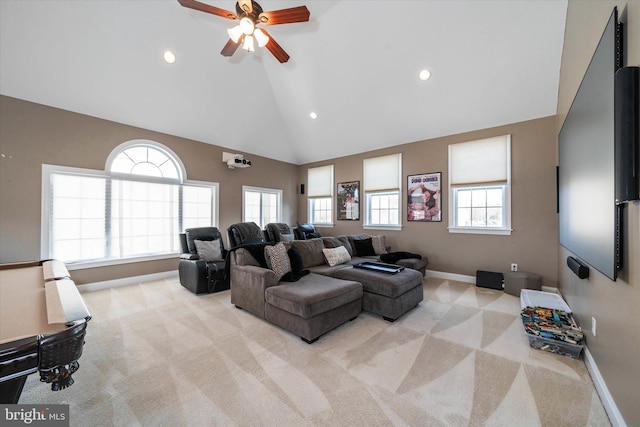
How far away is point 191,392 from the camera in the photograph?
1729mm

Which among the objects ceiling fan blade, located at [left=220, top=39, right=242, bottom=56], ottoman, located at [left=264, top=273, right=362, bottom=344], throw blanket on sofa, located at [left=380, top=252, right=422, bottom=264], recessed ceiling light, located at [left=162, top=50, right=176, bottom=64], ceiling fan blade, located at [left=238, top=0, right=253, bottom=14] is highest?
recessed ceiling light, located at [left=162, top=50, right=176, bottom=64]

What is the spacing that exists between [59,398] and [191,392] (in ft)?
2.88

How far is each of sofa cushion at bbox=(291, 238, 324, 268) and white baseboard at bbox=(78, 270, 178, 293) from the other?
297 cm

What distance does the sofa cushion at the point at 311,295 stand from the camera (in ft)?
7.74

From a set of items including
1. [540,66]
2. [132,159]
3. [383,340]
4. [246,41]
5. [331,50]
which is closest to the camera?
[383,340]

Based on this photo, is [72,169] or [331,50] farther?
[331,50]

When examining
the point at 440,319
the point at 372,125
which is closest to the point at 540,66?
the point at 372,125

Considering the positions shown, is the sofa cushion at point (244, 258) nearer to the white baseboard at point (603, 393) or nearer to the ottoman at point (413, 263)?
the ottoman at point (413, 263)

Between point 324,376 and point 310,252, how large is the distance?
2.05 meters

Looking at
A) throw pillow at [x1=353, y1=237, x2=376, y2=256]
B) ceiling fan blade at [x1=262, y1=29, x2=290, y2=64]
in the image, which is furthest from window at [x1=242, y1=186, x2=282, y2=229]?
ceiling fan blade at [x1=262, y1=29, x2=290, y2=64]

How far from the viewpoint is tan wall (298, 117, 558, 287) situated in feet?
12.6

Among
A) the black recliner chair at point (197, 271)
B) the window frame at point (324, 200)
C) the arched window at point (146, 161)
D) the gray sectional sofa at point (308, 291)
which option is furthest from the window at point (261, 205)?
the gray sectional sofa at point (308, 291)

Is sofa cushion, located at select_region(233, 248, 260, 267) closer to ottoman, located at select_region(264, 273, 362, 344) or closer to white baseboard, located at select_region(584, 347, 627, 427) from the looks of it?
ottoman, located at select_region(264, 273, 362, 344)

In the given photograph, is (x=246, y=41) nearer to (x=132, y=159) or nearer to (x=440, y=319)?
(x=132, y=159)
